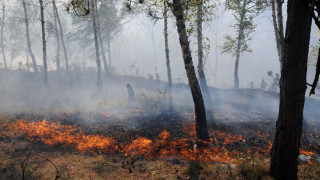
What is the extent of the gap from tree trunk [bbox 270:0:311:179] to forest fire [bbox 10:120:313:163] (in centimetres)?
190

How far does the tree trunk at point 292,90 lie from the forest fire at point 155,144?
74.8 inches

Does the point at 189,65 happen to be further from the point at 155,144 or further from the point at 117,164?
the point at 117,164

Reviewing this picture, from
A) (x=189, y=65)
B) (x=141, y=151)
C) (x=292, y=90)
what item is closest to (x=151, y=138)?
(x=141, y=151)

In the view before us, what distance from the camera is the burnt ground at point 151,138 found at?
17.6 ft

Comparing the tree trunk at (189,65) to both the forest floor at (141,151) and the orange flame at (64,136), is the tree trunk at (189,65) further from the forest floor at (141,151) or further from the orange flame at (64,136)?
the orange flame at (64,136)

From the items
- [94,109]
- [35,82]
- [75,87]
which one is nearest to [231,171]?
[94,109]

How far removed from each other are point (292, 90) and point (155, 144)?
522cm

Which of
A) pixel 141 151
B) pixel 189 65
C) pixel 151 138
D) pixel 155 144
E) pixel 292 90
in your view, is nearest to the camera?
pixel 292 90

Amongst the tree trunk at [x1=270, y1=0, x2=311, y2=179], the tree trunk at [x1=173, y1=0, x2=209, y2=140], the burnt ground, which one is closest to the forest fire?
the burnt ground

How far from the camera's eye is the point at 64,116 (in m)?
12.0

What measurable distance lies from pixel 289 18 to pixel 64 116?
39.1 ft

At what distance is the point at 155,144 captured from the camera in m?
7.85

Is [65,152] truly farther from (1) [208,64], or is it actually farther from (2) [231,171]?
(1) [208,64]

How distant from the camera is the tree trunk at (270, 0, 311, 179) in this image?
12.1 feet
